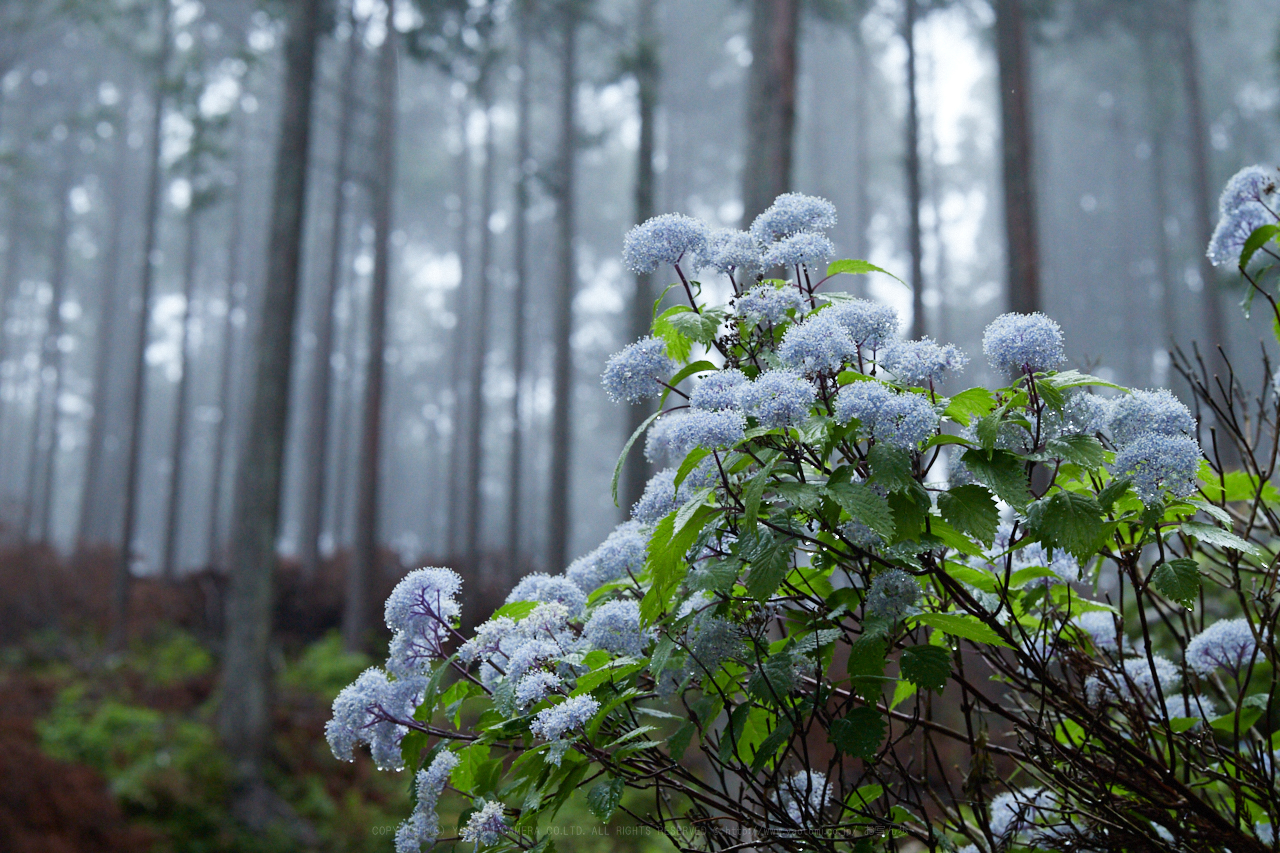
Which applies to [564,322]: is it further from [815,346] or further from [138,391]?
[815,346]

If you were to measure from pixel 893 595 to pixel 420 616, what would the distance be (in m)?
0.95

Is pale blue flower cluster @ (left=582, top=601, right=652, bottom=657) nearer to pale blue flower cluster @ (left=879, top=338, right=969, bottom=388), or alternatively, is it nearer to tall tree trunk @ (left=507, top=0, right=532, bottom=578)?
pale blue flower cluster @ (left=879, top=338, right=969, bottom=388)

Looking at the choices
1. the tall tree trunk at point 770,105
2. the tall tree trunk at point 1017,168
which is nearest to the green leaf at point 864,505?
the tall tree trunk at point 770,105

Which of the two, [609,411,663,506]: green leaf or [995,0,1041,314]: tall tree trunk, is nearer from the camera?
[609,411,663,506]: green leaf

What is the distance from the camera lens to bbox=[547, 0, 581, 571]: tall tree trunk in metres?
13.0

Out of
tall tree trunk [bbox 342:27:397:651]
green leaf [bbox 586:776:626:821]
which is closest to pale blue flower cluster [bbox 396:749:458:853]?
green leaf [bbox 586:776:626:821]

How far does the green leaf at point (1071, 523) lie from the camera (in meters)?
1.45

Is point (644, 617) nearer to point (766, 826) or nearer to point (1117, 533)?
point (766, 826)

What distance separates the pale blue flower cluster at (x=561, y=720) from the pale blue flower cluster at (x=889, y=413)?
25.9 inches

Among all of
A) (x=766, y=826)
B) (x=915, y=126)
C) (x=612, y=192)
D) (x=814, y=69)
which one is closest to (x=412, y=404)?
(x=612, y=192)

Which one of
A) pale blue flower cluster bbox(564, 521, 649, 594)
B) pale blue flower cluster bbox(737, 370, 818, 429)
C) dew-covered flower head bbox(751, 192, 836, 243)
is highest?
dew-covered flower head bbox(751, 192, 836, 243)

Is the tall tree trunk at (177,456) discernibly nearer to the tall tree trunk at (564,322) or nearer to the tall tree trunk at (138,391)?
the tall tree trunk at (138,391)

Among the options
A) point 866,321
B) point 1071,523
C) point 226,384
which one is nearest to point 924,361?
point 866,321

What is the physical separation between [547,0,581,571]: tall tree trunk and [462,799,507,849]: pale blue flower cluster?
10236 mm
